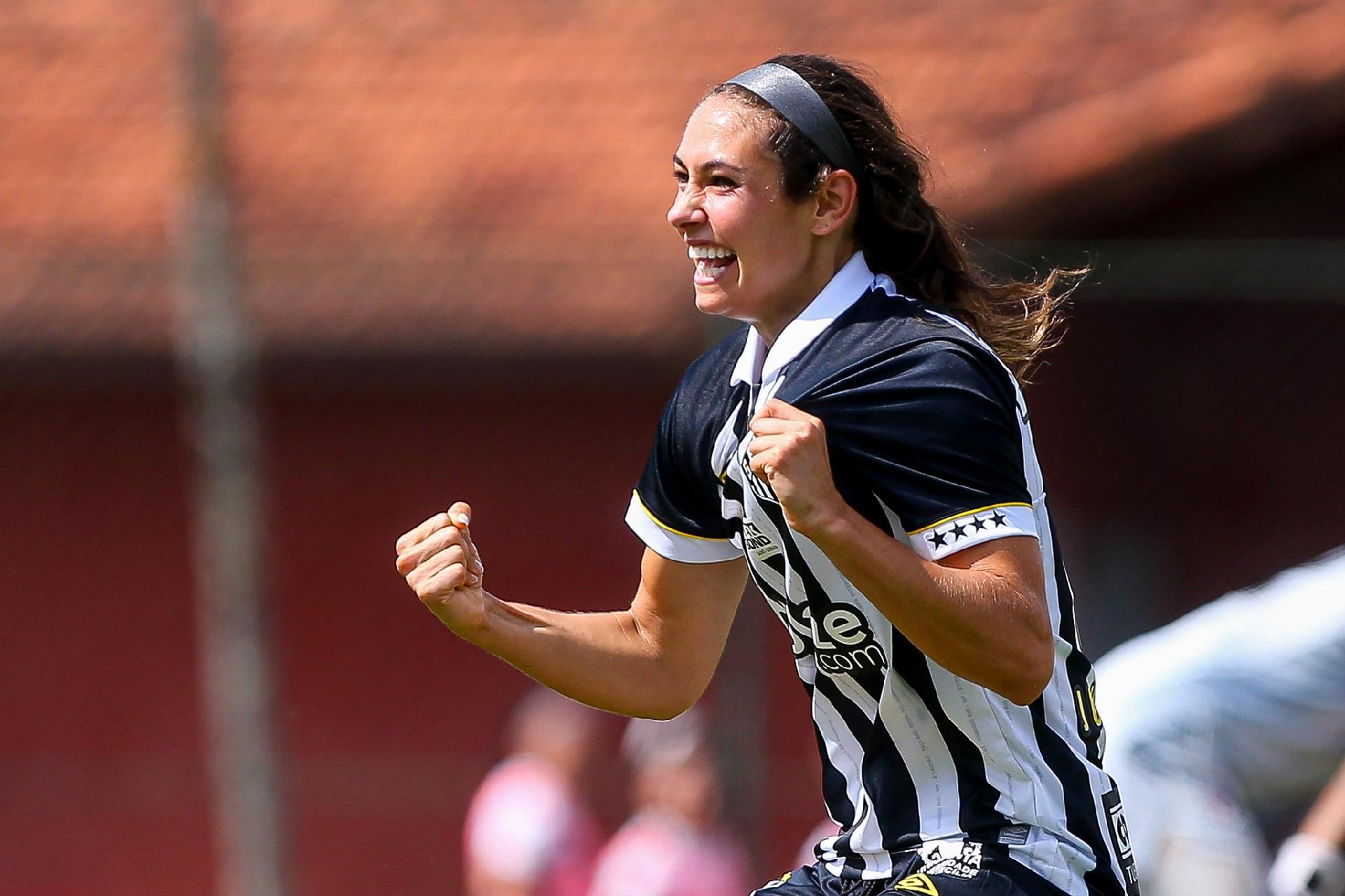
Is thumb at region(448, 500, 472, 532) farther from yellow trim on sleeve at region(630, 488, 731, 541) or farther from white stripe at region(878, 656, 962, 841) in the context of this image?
white stripe at region(878, 656, 962, 841)

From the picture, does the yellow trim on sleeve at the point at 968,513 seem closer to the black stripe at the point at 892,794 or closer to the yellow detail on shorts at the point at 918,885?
the black stripe at the point at 892,794

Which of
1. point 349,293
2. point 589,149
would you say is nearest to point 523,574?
point 349,293

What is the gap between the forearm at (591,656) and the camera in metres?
3.04

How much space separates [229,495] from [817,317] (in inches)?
159

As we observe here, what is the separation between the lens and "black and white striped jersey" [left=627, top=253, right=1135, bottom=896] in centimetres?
257

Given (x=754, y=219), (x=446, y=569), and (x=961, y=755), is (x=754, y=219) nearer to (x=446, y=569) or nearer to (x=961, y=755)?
(x=446, y=569)

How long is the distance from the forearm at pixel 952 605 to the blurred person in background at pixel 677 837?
164 inches

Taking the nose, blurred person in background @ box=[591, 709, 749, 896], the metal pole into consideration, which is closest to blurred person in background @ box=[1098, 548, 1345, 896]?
blurred person in background @ box=[591, 709, 749, 896]

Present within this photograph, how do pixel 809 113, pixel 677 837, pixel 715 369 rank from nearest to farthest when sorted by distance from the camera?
pixel 809 113
pixel 715 369
pixel 677 837

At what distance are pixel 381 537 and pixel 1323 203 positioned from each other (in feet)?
13.5

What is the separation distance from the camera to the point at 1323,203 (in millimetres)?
7715

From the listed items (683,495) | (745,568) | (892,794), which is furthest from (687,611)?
(892,794)

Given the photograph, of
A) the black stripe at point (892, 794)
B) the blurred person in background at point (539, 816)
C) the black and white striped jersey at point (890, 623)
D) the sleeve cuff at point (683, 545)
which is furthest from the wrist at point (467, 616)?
the blurred person in background at point (539, 816)

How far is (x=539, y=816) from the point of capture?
269 inches
